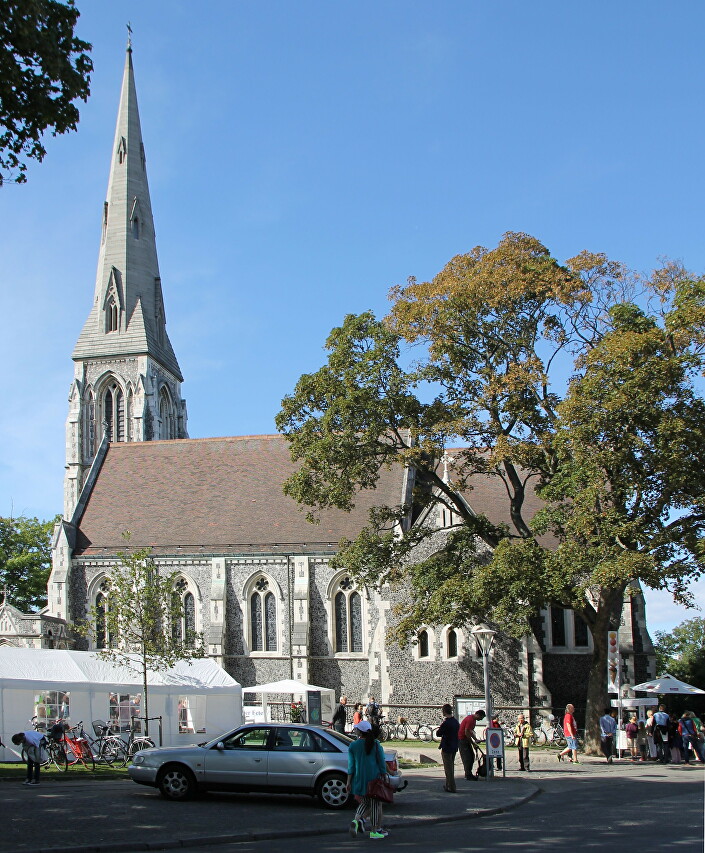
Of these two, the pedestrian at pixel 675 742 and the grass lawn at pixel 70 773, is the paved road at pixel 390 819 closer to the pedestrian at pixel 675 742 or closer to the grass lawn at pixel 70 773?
the grass lawn at pixel 70 773

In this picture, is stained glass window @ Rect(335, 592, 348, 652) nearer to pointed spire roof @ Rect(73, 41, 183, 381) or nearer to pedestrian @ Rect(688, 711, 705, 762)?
pedestrian @ Rect(688, 711, 705, 762)

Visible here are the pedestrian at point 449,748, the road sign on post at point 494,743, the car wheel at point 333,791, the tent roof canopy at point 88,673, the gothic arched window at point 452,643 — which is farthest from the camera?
the gothic arched window at point 452,643

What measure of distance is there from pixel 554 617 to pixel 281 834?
76.6 feet

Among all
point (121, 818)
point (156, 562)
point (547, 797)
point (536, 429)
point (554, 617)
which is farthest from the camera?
point (156, 562)

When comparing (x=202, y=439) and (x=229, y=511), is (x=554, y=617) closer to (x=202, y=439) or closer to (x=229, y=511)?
(x=229, y=511)

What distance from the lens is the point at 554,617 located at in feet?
110

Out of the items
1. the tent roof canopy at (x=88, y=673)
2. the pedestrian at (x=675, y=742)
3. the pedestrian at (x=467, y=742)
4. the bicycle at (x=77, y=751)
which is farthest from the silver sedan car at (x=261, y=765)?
the pedestrian at (x=675, y=742)

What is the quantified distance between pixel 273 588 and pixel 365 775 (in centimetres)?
→ 2591

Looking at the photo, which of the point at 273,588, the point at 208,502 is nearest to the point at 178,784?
the point at 273,588

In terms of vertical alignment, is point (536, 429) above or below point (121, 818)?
above

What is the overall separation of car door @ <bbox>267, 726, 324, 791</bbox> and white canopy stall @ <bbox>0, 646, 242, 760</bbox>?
9194 millimetres

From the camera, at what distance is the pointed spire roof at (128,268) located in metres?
62.6

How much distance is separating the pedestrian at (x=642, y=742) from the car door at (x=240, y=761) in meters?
13.5

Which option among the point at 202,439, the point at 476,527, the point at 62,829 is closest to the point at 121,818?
the point at 62,829
